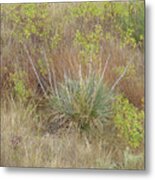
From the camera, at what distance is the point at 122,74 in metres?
2.06

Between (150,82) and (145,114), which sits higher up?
(150,82)

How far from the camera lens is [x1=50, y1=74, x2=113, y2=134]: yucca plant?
207 cm

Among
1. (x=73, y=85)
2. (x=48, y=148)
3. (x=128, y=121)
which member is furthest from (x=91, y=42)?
(x=48, y=148)

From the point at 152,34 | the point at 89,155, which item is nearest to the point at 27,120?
the point at 89,155

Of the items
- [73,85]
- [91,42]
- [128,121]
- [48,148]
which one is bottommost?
[48,148]

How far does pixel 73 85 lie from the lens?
209 cm

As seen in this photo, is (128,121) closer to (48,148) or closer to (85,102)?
(85,102)

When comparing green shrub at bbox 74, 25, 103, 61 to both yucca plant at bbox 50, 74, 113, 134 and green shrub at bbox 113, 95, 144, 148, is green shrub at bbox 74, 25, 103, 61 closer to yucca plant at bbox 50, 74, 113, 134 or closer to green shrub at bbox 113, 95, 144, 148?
yucca plant at bbox 50, 74, 113, 134

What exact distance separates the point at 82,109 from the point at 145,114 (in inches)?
9.9

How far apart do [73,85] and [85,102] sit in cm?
8

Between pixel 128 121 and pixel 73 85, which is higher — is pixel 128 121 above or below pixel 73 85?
below

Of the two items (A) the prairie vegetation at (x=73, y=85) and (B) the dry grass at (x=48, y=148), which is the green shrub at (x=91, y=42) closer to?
(A) the prairie vegetation at (x=73, y=85)

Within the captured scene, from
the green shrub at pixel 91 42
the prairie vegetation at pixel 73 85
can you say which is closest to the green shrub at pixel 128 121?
the prairie vegetation at pixel 73 85

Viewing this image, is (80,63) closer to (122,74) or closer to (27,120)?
(122,74)
